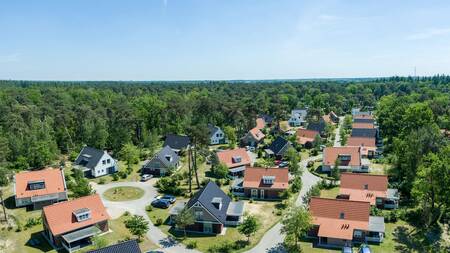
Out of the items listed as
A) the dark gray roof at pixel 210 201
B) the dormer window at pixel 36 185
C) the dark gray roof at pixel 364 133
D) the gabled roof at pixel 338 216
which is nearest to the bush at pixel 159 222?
the dark gray roof at pixel 210 201

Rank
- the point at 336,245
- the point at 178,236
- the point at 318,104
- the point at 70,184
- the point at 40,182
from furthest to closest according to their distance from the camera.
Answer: the point at 318,104 < the point at 70,184 < the point at 40,182 < the point at 178,236 < the point at 336,245

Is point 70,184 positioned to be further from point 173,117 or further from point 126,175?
point 173,117

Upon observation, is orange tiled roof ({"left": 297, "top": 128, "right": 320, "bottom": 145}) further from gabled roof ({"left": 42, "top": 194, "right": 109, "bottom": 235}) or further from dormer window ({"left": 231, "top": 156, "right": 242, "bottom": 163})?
gabled roof ({"left": 42, "top": 194, "right": 109, "bottom": 235})

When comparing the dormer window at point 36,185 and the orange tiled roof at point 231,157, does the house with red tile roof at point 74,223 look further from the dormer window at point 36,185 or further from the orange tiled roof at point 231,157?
the orange tiled roof at point 231,157

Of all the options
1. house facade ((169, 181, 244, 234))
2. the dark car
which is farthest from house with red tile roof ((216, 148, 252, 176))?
house facade ((169, 181, 244, 234))

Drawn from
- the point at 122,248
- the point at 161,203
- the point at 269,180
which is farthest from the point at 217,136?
the point at 122,248

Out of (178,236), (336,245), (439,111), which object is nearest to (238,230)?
(178,236)
